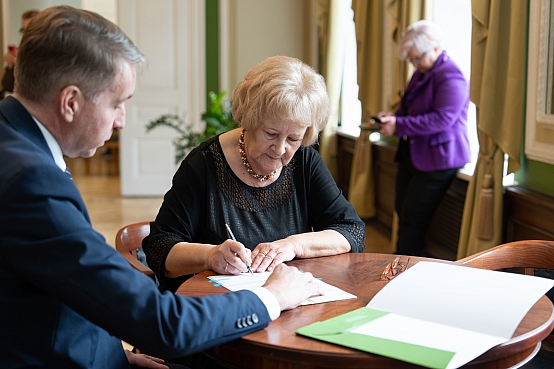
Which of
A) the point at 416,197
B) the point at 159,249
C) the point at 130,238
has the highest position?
the point at 159,249

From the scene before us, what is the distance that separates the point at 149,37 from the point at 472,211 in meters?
5.45

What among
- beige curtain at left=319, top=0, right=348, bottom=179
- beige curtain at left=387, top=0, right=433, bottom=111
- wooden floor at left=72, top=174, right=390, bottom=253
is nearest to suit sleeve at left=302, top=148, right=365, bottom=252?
beige curtain at left=387, top=0, right=433, bottom=111

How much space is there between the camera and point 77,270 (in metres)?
1.21

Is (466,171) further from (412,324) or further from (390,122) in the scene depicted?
(412,324)

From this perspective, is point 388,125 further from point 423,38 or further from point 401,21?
point 401,21

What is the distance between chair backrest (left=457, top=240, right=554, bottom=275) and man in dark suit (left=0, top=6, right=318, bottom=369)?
1.20 metres

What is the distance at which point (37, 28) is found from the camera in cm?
125

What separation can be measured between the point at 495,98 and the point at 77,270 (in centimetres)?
309

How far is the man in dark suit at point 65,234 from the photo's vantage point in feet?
3.97

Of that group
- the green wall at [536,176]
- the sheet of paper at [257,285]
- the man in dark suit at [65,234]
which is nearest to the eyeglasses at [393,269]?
the sheet of paper at [257,285]

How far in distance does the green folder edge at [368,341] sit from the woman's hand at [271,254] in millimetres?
434

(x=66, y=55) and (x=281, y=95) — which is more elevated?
(x=66, y=55)

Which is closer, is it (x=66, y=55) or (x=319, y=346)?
(x=66, y=55)

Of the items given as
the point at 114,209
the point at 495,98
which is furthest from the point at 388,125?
the point at 114,209
